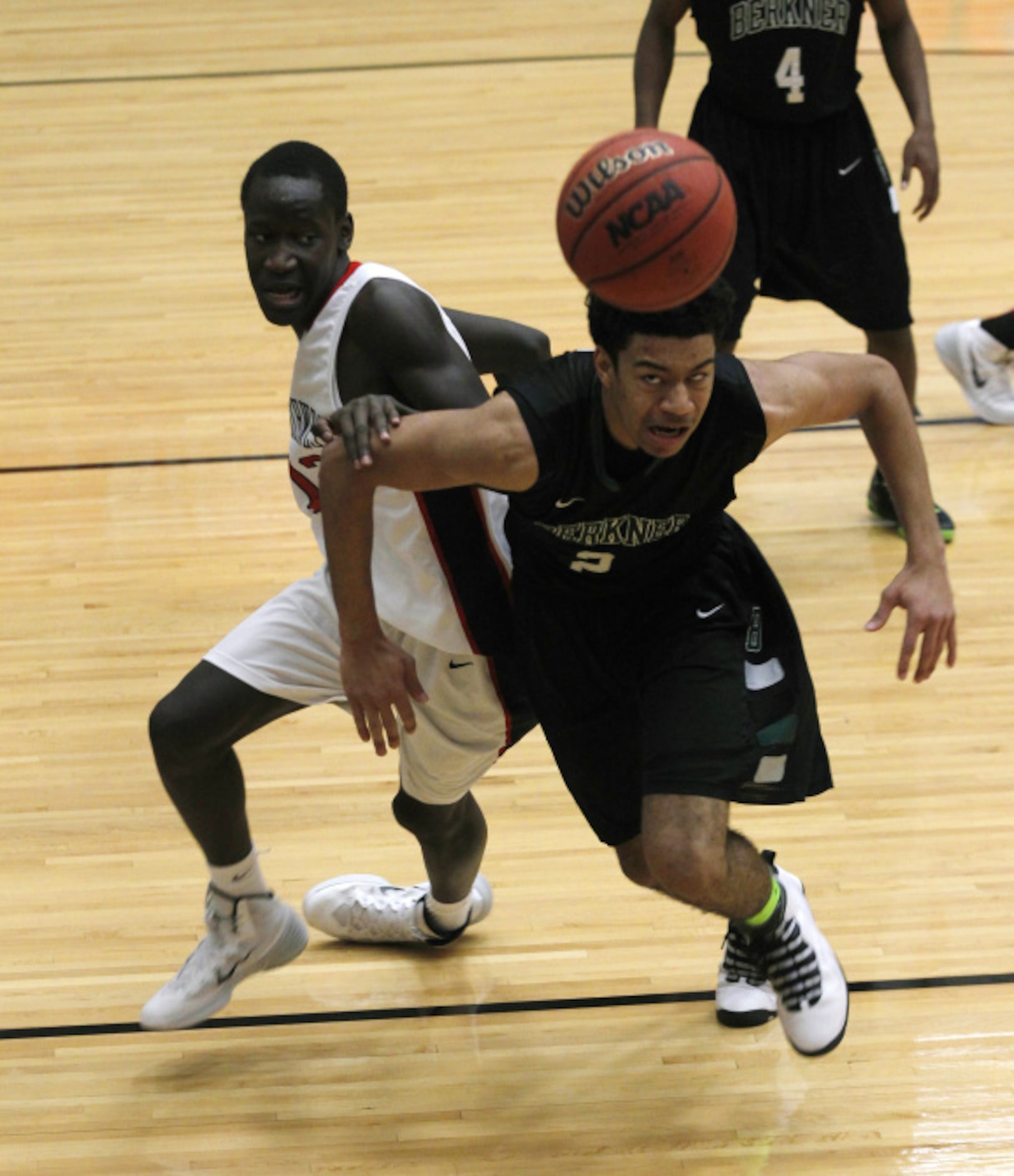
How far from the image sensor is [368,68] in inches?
323

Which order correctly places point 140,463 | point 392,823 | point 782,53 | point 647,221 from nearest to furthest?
point 647,221, point 392,823, point 782,53, point 140,463

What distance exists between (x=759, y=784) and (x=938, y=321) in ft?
11.6

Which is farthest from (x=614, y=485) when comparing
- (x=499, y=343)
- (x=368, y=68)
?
(x=368, y=68)

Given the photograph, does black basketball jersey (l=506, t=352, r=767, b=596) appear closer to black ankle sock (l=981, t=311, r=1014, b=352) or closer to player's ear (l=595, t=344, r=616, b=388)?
player's ear (l=595, t=344, r=616, b=388)

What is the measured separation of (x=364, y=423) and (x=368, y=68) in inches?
254

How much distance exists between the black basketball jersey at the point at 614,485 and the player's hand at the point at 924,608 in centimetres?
30

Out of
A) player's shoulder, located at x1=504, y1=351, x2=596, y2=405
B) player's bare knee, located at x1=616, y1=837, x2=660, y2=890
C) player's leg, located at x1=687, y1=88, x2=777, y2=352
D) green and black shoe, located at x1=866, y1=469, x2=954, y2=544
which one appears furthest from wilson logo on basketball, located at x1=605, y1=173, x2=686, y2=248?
green and black shoe, located at x1=866, y1=469, x2=954, y2=544

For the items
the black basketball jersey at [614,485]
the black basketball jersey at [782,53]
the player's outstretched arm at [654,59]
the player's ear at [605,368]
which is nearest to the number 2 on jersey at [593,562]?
the black basketball jersey at [614,485]

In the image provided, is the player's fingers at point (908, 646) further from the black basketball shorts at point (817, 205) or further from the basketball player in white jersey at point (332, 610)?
the black basketball shorts at point (817, 205)

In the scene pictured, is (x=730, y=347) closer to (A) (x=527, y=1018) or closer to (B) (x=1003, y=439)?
(B) (x=1003, y=439)

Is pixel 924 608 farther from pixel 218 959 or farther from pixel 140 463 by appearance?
pixel 140 463

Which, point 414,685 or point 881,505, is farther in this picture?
point 881,505

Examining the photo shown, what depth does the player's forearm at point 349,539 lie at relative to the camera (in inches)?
90.7

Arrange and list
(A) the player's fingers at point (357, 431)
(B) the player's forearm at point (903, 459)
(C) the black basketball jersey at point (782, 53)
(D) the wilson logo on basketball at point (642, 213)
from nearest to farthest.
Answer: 1. (D) the wilson logo on basketball at point (642, 213)
2. (A) the player's fingers at point (357, 431)
3. (B) the player's forearm at point (903, 459)
4. (C) the black basketball jersey at point (782, 53)
